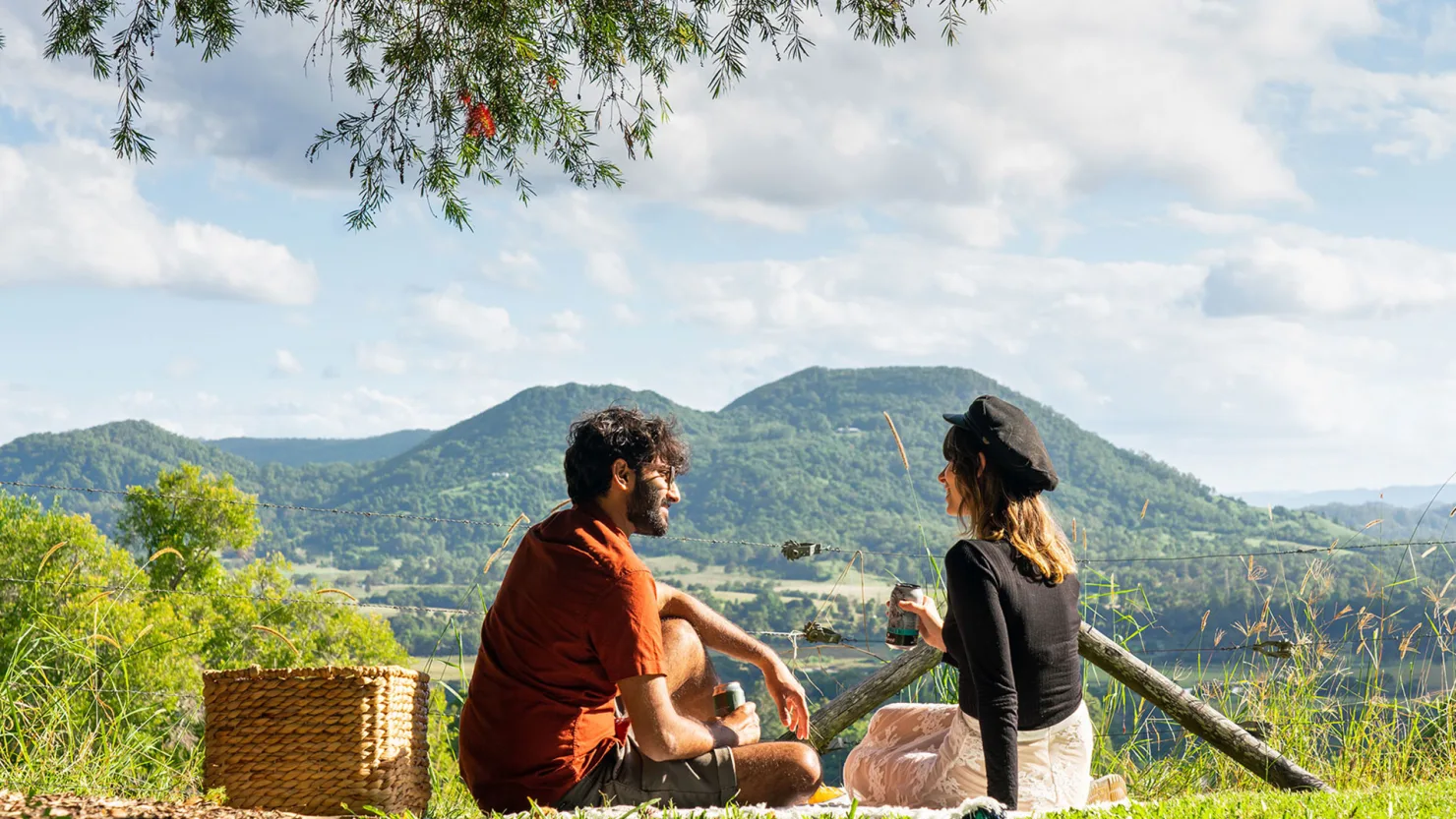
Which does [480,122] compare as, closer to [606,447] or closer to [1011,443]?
[606,447]

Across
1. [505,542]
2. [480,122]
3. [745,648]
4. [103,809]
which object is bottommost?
[103,809]

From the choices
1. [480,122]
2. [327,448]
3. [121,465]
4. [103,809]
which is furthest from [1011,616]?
[327,448]

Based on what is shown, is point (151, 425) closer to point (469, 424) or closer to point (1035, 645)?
point (469, 424)

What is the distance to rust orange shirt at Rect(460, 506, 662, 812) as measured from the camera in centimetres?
260

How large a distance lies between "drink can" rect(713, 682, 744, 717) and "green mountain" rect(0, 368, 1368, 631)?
3088 inches

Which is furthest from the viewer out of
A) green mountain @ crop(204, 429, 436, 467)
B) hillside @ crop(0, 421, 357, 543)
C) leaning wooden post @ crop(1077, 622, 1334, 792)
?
green mountain @ crop(204, 429, 436, 467)

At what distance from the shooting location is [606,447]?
278cm

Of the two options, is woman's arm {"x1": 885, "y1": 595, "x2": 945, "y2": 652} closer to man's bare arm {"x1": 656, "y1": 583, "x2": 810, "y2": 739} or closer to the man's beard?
man's bare arm {"x1": 656, "y1": 583, "x2": 810, "y2": 739}

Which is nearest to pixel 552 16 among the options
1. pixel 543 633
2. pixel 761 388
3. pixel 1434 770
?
pixel 543 633

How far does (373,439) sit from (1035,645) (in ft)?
652

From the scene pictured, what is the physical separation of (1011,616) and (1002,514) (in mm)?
251

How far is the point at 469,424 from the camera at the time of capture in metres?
142

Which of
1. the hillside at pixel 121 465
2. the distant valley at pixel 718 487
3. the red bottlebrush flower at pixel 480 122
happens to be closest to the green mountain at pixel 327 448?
the distant valley at pixel 718 487

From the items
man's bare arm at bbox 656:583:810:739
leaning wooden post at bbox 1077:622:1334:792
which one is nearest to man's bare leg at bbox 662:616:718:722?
man's bare arm at bbox 656:583:810:739
